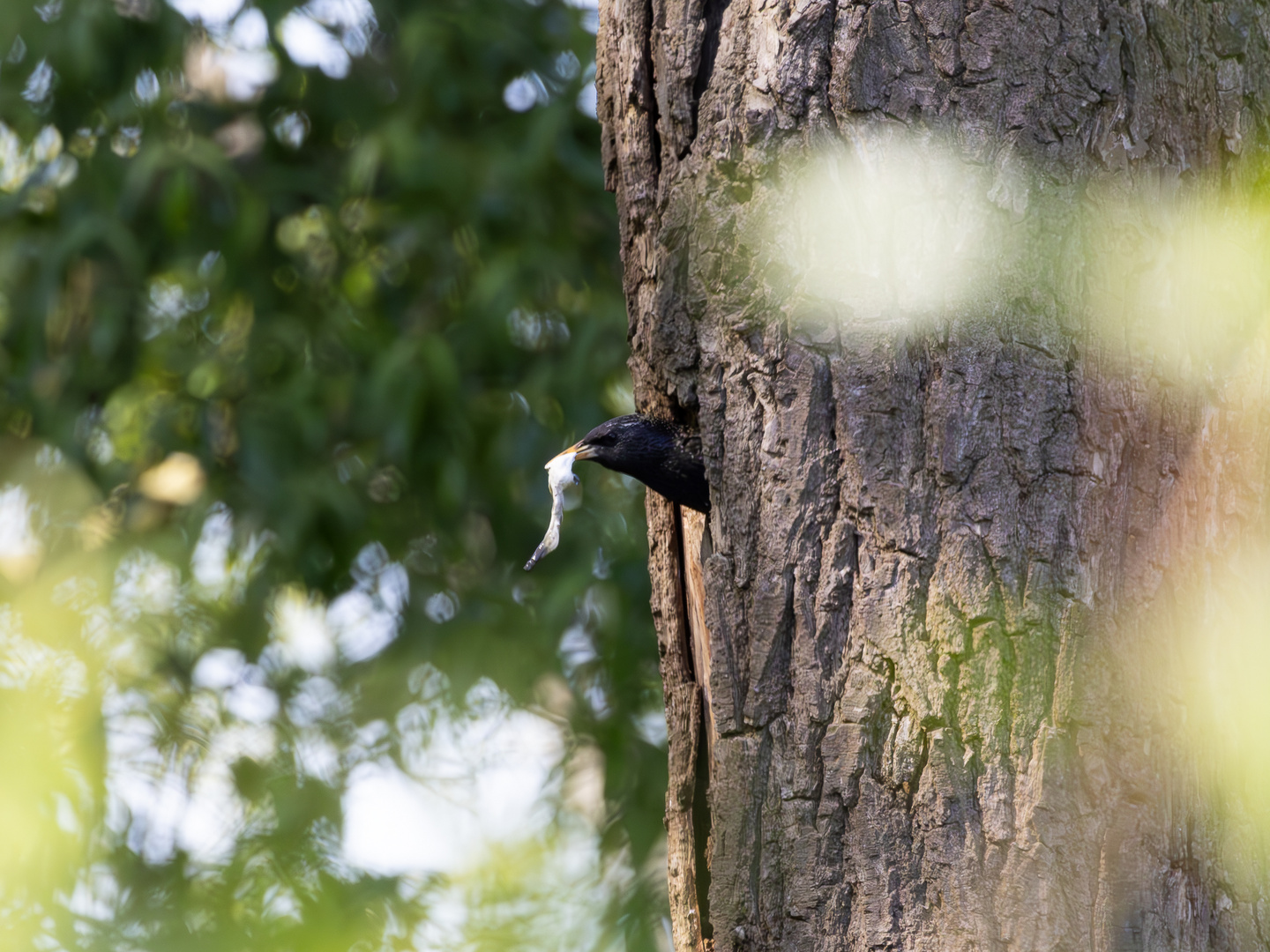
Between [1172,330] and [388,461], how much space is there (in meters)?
1.75

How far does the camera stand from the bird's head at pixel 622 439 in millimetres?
912

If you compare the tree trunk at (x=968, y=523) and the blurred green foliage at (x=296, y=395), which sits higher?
the blurred green foliage at (x=296, y=395)

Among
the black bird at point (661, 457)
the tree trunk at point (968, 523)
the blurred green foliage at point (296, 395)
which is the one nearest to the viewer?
the tree trunk at point (968, 523)

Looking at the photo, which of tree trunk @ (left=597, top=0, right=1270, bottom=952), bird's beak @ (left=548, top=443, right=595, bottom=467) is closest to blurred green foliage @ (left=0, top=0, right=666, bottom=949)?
bird's beak @ (left=548, top=443, right=595, bottom=467)

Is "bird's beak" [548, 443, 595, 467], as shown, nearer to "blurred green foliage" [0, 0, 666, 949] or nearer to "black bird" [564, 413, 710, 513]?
"black bird" [564, 413, 710, 513]

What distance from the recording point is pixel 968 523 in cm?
72

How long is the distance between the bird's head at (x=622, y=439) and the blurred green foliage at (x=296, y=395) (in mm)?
1054

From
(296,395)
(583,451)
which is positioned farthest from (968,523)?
(296,395)

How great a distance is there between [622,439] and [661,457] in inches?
1.7

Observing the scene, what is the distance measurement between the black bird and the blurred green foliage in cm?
108

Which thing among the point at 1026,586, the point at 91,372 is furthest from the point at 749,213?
the point at 91,372

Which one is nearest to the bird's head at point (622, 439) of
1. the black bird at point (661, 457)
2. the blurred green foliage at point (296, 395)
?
the black bird at point (661, 457)

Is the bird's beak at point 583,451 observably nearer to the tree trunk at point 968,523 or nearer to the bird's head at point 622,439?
the bird's head at point 622,439

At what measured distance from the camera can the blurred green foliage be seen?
6.75 ft
